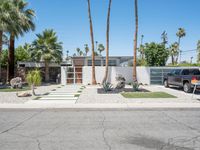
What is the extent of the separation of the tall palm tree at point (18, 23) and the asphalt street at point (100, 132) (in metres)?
16.7

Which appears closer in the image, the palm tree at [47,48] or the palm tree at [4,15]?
the palm tree at [4,15]

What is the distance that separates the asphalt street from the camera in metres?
5.97

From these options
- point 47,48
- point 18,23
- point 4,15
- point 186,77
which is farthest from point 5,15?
point 186,77

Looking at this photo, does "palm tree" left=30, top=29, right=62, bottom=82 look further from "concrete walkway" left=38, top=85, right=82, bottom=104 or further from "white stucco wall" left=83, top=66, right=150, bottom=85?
"concrete walkway" left=38, top=85, right=82, bottom=104

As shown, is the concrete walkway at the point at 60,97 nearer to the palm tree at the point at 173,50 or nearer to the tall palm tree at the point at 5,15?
the tall palm tree at the point at 5,15

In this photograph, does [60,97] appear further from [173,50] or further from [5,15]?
[173,50]

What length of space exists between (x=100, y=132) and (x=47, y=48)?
1023 inches

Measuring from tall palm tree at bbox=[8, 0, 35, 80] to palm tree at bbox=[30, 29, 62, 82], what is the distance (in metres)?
3.84

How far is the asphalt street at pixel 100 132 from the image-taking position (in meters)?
5.97

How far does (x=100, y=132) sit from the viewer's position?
731 centimetres

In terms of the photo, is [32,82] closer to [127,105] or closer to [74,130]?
→ [127,105]

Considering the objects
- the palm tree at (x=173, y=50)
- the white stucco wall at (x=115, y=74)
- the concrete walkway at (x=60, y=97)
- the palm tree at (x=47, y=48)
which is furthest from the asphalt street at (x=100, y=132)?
the palm tree at (x=173, y=50)

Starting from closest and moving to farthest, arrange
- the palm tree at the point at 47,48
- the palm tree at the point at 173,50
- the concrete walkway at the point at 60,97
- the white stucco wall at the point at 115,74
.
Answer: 1. the concrete walkway at the point at 60,97
2. the white stucco wall at the point at 115,74
3. the palm tree at the point at 47,48
4. the palm tree at the point at 173,50

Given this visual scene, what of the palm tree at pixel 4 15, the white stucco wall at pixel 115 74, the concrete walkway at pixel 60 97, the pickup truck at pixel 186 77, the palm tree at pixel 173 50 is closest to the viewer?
the concrete walkway at pixel 60 97
